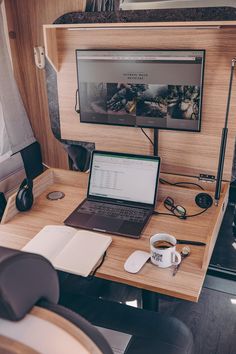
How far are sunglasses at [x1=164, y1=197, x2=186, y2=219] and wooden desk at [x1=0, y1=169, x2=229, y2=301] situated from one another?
32 millimetres

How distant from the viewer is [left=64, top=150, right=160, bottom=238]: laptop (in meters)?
1.85

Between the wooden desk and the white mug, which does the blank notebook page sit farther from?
the white mug

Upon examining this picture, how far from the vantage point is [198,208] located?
6.48 ft

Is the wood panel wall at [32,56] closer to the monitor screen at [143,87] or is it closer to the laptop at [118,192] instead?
the monitor screen at [143,87]

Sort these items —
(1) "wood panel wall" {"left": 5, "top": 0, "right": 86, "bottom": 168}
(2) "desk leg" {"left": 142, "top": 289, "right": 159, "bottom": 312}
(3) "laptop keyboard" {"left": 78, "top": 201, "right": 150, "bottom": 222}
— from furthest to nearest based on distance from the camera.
→ (1) "wood panel wall" {"left": 5, "top": 0, "right": 86, "bottom": 168}
(3) "laptop keyboard" {"left": 78, "top": 201, "right": 150, "bottom": 222}
(2) "desk leg" {"left": 142, "top": 289, "right": 159, "bottom": 312}

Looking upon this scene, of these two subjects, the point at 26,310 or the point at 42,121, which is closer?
the point at 26,310

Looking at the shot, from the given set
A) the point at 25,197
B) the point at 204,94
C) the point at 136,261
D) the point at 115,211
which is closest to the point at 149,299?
the point at 136,261

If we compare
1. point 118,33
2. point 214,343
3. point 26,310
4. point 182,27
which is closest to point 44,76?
point 118,33

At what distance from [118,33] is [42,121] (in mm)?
1034

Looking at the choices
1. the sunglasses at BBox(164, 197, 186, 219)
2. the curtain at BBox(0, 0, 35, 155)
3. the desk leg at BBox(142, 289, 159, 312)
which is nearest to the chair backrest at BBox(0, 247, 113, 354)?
the desk leg at BBox(142, 289, 159, 312)

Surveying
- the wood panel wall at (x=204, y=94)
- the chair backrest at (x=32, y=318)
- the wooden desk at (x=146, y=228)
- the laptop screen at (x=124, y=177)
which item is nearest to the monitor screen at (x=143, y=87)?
the wood panel wall at (x=204, y=94)

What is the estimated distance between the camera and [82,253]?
1596 millimetres

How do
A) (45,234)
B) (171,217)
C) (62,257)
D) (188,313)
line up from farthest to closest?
(188,313)
(171,217)
(45,234)
(62,257)

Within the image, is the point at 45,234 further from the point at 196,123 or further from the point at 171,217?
the point at 196,123
